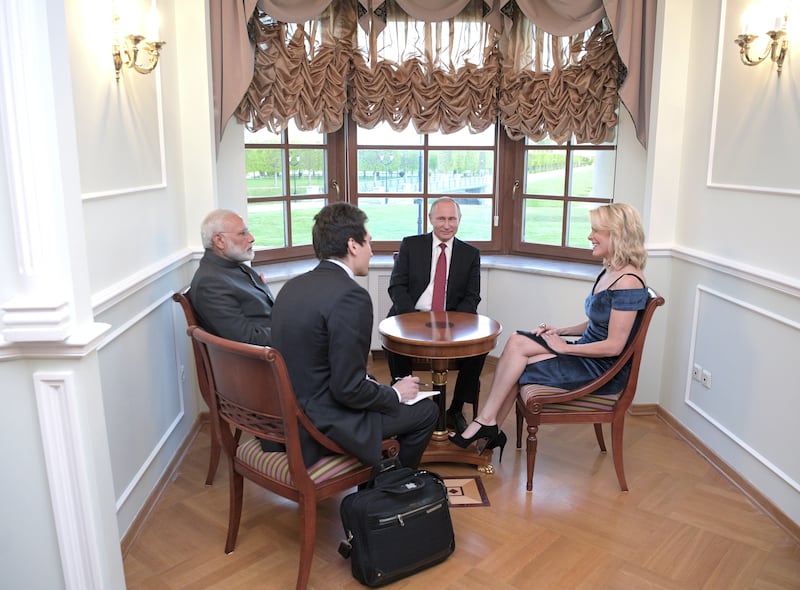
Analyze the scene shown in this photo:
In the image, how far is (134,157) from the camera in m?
3.03

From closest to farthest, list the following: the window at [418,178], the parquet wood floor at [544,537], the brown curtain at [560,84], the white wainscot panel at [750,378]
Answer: the parquet wood floor at [544,537], the white wainscot panel at [750,378], the brown curtain at [560,84], the window at [418,178]

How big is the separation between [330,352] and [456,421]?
5.44ft

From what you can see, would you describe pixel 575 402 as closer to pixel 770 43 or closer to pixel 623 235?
pixel 623 235

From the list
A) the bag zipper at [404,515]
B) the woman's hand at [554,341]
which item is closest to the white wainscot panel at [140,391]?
the bag zipper at [404,515]

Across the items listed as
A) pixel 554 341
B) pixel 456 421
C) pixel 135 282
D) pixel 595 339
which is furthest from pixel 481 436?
pixel 135 282

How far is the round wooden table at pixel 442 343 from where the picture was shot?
3.10 meters

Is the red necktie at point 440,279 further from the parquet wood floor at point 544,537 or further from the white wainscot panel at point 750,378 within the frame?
the white wainscot panel at point 750,378

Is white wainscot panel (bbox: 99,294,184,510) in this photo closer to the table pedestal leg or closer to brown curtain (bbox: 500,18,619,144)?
the table pedestal leg

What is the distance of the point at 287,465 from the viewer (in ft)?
7.91

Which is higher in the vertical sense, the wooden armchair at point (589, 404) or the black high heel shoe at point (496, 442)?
the wooden armchair at point (589, 404)

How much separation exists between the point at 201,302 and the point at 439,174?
8.67 feet

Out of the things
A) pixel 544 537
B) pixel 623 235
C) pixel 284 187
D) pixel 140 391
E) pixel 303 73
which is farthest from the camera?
pixel 284 187

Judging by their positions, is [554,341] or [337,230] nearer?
[337,230]

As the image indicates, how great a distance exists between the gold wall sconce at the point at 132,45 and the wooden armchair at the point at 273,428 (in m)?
1.23
